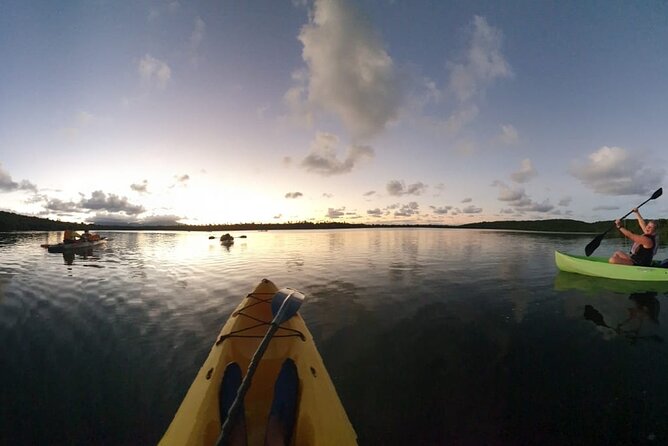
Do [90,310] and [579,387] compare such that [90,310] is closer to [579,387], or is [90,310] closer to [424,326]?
[424,326]

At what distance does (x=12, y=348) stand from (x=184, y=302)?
4.75 metres

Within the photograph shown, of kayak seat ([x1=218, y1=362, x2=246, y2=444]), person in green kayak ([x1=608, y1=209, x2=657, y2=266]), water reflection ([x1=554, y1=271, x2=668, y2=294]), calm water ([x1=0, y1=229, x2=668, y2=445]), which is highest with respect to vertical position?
person in green kayak ([x1=608, y1=209, x2=657, y2=266])

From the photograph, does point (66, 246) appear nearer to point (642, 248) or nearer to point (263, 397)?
point (263, 397)

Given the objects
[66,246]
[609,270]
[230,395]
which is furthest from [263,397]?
[66,246]

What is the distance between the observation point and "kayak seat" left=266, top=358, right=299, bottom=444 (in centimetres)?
363

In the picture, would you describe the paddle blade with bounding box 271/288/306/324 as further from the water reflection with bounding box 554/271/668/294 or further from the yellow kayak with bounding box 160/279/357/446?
the water reflection with bounding box 554/271/668/294

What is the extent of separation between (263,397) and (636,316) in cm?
1257

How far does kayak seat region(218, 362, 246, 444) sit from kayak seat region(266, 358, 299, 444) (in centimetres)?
36

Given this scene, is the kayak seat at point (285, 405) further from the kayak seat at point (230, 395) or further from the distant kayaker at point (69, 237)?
the distant kayaker at point (69, 237)

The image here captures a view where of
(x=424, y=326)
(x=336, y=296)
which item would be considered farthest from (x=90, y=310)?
(x=424, y=326)

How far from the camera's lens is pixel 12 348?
289 inches

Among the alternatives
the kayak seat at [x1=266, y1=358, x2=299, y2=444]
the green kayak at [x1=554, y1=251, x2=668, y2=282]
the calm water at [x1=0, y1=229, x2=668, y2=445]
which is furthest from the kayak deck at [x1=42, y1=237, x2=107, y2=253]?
the green kayak at [x1=554, y1=251, x2=668, y2=282]

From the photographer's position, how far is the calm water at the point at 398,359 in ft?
15.2

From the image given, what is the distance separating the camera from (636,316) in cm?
955
